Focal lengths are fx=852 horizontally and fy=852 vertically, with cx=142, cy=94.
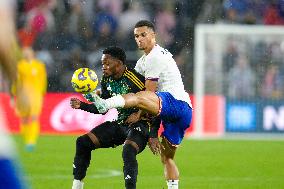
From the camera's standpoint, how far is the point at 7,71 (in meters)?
2.51

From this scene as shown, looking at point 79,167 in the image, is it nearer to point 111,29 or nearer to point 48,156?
point 48,156

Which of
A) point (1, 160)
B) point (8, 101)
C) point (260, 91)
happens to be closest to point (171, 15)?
point (260, 91)

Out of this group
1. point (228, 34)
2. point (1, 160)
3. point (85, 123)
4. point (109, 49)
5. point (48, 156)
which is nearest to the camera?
point (1, 160)

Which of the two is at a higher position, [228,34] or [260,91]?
[228,34]

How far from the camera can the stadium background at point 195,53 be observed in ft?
61.7

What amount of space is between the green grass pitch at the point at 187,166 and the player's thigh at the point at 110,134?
236 cm

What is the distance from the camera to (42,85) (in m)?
16.4

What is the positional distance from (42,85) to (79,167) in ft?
28.3

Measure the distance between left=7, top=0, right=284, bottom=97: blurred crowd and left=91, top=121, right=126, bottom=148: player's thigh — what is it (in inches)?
442

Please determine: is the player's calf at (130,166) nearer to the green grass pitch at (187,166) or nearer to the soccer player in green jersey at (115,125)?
the soccer player in green jersey at (115,125)

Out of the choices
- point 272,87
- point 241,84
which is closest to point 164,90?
point 241,84

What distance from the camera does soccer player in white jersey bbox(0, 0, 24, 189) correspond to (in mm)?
2471

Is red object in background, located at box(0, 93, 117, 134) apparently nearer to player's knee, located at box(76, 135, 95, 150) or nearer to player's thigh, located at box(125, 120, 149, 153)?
player's knee, located at box(76, 135, 95, 150)

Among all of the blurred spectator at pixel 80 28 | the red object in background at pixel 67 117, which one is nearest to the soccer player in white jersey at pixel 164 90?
the red object in background at pixel 67 117
